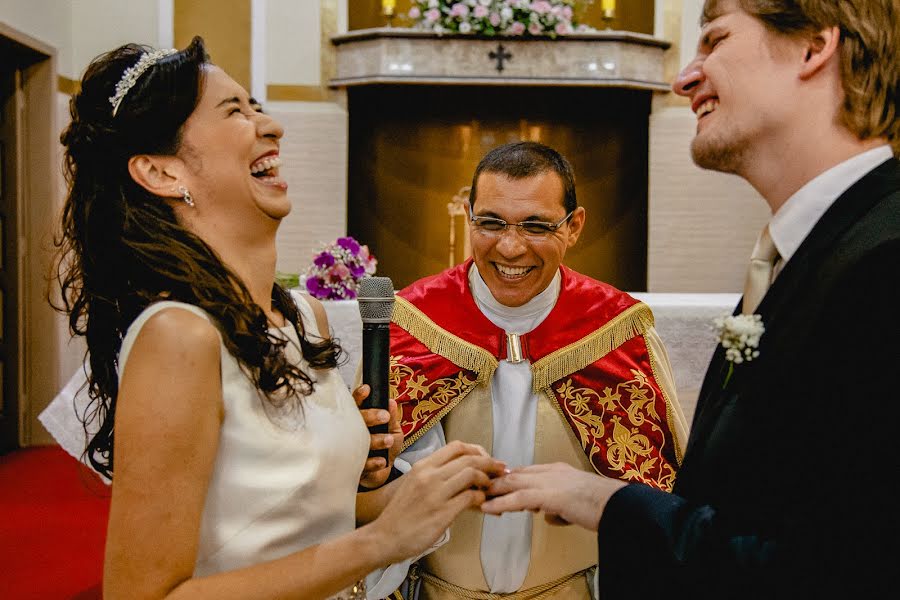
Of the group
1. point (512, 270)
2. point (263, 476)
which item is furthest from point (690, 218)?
point (263, 476)

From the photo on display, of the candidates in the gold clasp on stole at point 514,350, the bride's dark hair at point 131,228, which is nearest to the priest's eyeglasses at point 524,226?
the gold clasp on stole at point 514,350

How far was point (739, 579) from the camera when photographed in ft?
3.96

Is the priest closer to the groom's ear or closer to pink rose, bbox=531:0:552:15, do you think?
the groom's ear

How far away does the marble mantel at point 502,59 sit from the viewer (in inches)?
295

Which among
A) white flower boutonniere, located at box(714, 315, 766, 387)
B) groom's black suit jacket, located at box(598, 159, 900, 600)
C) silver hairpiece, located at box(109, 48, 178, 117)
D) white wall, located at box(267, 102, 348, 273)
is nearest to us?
groom's black suit jacket, located at box(598, 159, 900, 600)

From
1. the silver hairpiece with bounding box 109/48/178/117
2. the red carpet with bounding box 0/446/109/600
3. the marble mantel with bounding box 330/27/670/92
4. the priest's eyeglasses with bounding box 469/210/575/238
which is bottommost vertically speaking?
the red carpet with bounding box 0/446/109/600

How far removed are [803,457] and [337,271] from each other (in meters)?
3.50

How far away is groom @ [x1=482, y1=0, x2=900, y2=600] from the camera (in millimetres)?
1114

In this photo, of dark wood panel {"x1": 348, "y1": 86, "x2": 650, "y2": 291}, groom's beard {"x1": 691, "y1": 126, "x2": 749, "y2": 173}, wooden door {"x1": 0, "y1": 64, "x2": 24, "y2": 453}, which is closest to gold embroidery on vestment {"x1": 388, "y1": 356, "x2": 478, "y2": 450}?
groom's beard {"x1": 691, "y1": 126, "x2": 749, "y2": 173}

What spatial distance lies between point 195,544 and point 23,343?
601 cm

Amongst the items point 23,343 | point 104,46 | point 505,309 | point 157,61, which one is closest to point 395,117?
point 104,46

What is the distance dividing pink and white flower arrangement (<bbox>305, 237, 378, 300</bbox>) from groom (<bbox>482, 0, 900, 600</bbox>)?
2.99 m

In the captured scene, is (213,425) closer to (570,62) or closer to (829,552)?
(829,552)

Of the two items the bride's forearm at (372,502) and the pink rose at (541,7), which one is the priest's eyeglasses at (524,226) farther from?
the pink rose at (541,7)
